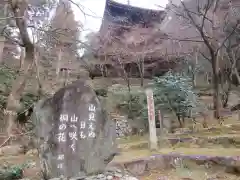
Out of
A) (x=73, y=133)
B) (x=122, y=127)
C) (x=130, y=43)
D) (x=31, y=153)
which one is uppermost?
(x=130, y=43)

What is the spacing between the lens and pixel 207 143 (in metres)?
8.38

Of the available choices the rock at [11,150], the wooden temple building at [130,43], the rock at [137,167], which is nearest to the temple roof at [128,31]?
the wooden temple building at [130,43]

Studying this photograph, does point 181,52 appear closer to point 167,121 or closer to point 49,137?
point 167,121

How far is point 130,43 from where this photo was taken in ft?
54.1

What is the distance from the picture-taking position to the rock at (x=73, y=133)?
4434 mm

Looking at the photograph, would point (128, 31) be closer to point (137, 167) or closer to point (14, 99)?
point (14, 99)

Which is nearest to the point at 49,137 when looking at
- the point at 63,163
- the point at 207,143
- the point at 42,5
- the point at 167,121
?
the point at 63,163

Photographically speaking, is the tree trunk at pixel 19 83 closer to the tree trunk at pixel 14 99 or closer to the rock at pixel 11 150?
the tree trunk at pixel 14 99

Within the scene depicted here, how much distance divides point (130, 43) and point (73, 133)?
1248cm

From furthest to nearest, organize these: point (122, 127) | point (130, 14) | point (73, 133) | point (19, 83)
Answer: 1. point (130, 14)
2. point (122, 127)
3. point (19, 83)
4. point (73, 133)

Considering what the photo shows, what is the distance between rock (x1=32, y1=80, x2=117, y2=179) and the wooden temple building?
10.6 m

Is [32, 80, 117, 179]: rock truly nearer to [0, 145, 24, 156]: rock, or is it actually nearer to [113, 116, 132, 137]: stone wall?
[0, 145, 24, 156]: rock

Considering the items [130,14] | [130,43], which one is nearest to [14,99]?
[130,43]

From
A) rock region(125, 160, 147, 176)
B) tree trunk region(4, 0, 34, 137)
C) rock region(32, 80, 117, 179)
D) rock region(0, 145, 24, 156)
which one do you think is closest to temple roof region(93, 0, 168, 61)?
rock region(0, 145, 24, 156)
